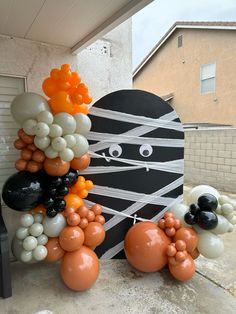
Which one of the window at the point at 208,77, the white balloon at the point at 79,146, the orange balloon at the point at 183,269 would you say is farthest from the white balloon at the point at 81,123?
the window at the point at 208,77

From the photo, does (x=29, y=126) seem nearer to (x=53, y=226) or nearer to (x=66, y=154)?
(x=66, y=154)

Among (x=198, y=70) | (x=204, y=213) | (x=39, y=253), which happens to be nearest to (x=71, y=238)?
(x=39, y=253)

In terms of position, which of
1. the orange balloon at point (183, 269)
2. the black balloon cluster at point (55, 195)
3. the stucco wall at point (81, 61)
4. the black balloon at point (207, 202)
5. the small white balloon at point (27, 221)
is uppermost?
the stucco wall at point (81, 61)

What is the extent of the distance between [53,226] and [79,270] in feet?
1.55

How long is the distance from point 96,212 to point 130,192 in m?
0.52

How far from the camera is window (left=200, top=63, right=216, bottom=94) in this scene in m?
11.0

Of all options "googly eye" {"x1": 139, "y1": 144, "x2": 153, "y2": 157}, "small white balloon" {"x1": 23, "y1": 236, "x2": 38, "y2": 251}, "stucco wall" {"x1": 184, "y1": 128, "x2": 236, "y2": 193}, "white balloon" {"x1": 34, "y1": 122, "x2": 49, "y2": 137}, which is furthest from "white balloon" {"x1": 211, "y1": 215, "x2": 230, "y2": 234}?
"stucco wall" {"x1": 184, "y1": 128, "x2": 236, "y2": 193}

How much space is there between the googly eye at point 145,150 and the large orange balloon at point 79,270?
1.23 metres

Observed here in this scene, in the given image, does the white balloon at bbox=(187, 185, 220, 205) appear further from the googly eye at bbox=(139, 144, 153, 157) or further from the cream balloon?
the cream balloon

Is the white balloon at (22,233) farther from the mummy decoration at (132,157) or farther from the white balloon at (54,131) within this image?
the white balloon at (54,131)

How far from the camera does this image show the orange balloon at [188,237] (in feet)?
7.98

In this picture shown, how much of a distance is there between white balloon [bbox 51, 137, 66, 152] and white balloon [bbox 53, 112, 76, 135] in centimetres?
12

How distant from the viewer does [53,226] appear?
90.2 inches

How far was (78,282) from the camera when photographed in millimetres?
2236
